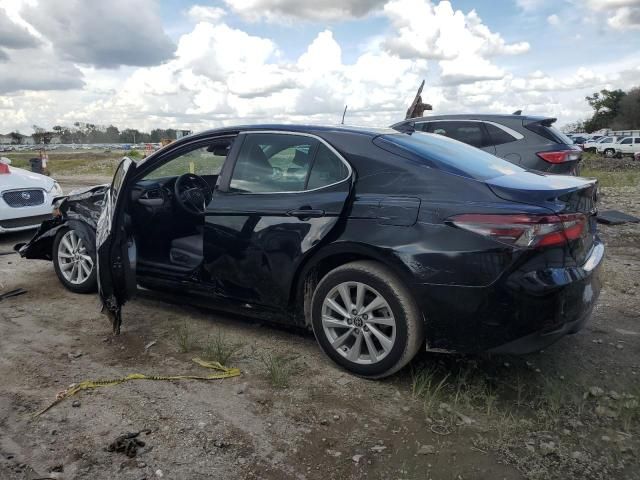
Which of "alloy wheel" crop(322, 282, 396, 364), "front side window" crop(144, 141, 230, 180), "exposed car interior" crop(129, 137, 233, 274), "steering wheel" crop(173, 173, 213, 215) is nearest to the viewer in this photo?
"alloy wheel" crop(322, 282, 396, 364)

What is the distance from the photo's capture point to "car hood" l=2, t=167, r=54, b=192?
7.76m

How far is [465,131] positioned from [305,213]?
5103 millimetres

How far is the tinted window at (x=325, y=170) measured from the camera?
3.55m

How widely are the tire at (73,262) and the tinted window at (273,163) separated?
6.34ft

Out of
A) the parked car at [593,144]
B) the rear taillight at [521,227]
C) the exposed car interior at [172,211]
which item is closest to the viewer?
the rear taillight at [521,227]

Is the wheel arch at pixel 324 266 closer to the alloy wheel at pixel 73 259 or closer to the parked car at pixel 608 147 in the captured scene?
the alloy wheel at pixel 73 259

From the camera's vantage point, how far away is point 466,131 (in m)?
7.95

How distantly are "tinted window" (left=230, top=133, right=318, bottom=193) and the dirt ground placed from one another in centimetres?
116

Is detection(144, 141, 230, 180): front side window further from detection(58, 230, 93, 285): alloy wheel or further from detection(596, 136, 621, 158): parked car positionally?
detection(596, 136, 621, 158): parked car

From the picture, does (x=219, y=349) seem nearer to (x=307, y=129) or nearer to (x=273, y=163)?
(x=273, y=163)

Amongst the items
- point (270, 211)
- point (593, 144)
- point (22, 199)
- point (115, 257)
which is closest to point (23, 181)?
point (22, 199)

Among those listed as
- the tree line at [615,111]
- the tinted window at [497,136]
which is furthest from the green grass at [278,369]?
the tree line at [615,111]

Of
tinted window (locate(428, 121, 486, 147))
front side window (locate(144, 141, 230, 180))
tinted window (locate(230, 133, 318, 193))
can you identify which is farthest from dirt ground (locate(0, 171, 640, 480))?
tinted window (locate(428, 121, 486, 147))

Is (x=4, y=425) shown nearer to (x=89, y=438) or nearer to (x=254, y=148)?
(x=89, y=438)
